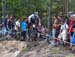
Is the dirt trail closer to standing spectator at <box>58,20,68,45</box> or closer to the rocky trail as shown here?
the rocky trail

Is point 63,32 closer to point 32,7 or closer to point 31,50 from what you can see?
point 31,50

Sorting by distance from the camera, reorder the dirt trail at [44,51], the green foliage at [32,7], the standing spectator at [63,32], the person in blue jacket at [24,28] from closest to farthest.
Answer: the dirt trail at [44,51], the standing spectator at [63,32], the person in blue jacket at [24,28], the green foliage at [32,7]

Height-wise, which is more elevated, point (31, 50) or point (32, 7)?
point (32, 7)

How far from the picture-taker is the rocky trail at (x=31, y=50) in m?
15.6

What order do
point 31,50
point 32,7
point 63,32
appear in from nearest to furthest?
point 63,32
point 31,50
point 32,7

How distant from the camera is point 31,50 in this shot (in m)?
17.4

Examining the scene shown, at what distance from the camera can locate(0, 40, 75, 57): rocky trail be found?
51.2 ft

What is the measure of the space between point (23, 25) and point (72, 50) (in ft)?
16.7

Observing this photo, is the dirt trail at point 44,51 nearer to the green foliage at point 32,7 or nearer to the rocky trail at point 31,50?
the rocky trail at point 31,50

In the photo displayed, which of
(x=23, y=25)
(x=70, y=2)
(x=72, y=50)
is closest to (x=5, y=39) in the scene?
(x=23, y=25)

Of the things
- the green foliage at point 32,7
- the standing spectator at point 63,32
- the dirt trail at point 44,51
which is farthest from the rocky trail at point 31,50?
the green foliage at point 32,7

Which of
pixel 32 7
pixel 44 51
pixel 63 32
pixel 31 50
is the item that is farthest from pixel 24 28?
pixel 32 7

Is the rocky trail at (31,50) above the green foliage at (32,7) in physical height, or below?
below

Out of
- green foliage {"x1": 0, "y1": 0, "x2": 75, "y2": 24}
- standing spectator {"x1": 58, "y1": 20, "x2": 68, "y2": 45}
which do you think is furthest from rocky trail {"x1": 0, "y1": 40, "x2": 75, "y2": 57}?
green foliage {"x1": 0, "y1": 0, "x2": 75, "y2": 24}
